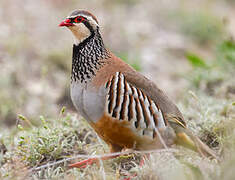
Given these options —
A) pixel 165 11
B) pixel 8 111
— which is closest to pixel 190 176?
pixel 8 111

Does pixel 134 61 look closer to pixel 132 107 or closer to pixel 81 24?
pixel 81 24

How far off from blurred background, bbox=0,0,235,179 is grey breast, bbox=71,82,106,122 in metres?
1.89

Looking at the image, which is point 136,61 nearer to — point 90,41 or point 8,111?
point 8,111

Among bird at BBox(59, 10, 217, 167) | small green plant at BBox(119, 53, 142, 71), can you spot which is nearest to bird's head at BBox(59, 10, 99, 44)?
bird at BBox(59, 10, 217, 167)

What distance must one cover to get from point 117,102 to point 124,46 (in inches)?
215

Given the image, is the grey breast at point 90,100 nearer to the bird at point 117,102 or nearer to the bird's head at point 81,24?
the bird at point 117,102

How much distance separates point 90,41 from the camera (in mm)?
4215

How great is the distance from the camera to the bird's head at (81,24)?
163 inches

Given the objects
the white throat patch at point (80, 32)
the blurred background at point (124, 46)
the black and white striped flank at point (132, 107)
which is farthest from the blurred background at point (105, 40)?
the black and white striped flank at point (132, 107)

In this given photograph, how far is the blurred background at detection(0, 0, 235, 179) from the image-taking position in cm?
689

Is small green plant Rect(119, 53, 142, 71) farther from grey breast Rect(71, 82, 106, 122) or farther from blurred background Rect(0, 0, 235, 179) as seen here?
grey breast Rect(71, 82, 106, 122)

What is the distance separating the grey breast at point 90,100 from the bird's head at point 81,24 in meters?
0.51

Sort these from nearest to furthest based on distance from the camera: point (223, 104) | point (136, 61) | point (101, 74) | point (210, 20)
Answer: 1. point (101, 74)
2. point (223, 104)
3. point (136, 61)
4. point (210, 20)

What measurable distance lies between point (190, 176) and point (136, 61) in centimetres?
484
